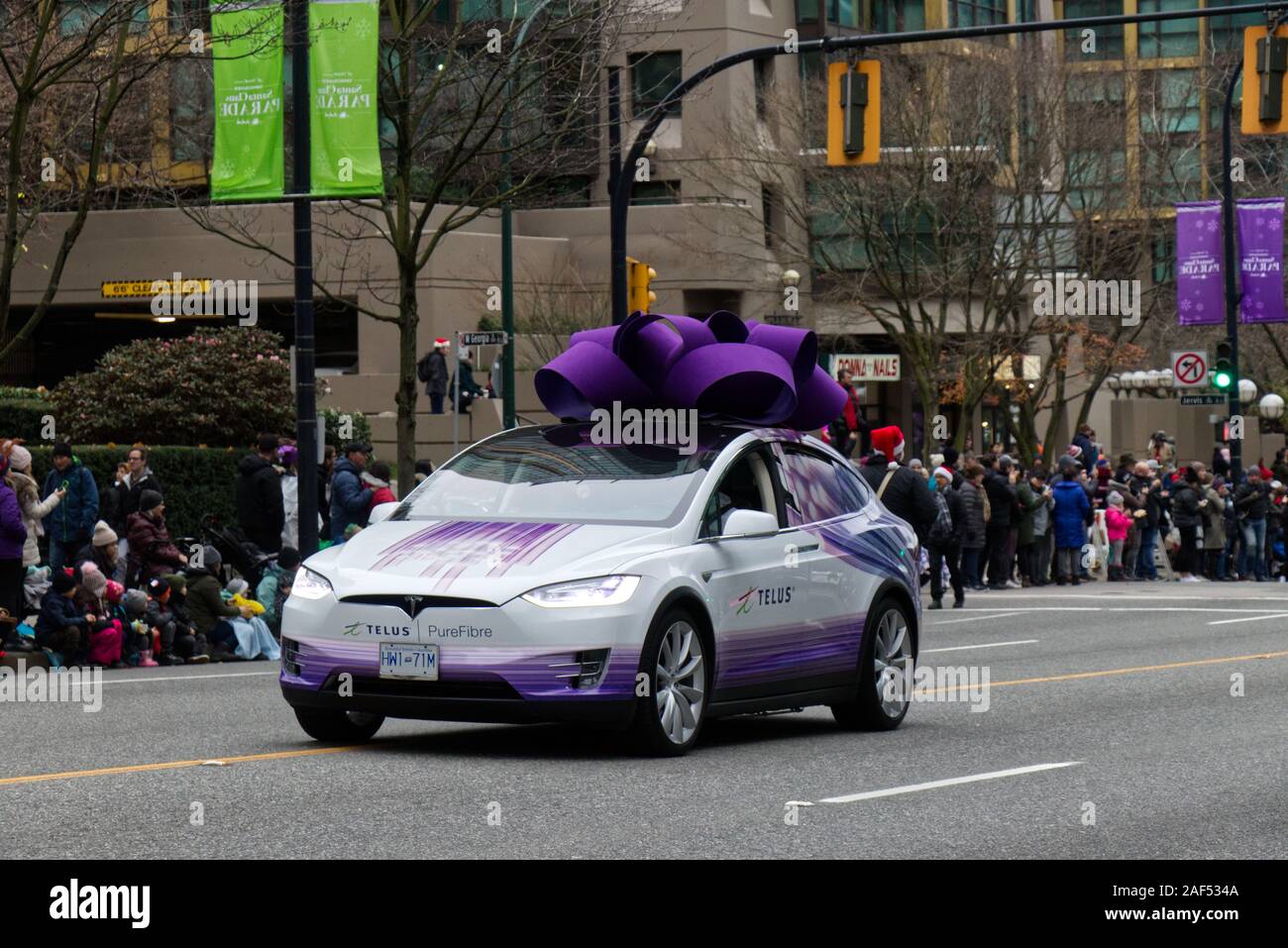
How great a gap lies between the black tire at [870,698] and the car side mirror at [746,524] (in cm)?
145

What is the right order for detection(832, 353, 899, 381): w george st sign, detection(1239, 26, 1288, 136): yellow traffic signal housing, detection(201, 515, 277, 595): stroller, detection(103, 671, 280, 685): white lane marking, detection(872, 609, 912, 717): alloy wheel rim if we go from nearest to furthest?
detection(872, 609, 912, 717): alloy wheel rim, detection(103, 671, 280, 685): white lane marking, detection(201, 515, 277, 595): stroller, detection(1239, 26, 1288, 136): yellow traffic signal housing, detection(832, 353, 899, 381): w george st sign

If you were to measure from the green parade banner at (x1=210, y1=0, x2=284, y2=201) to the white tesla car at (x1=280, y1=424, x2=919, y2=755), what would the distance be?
8915 millimetres

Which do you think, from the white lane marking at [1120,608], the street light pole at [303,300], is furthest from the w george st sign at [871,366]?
the street light pole at [303,300]

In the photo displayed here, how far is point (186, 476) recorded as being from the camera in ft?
84.2

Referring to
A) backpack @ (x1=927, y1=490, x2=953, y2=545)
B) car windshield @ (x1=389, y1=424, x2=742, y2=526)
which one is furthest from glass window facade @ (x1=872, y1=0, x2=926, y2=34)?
car windshield @ (x1=389, y1=424, x2=742, y2=526)

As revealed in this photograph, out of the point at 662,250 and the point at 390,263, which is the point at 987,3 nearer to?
the point at 662,250

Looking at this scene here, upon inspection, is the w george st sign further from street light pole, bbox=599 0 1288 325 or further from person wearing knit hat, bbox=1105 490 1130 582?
street light pole, bbox=599 0 1288 325

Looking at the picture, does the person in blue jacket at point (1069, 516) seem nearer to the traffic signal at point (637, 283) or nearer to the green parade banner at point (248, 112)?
the traffic signal at point (637, 283)

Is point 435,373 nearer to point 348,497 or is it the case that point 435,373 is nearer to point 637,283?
point 637,283

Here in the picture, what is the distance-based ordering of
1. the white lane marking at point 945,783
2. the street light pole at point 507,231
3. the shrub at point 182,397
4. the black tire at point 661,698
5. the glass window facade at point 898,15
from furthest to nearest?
the glass window facade at point 898,15 < the shrub at point 182,397 < the street light pole at point 507,231 < the black tire at point 661,698 < the white lane marking at point 945,783

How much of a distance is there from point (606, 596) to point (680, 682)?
76cm

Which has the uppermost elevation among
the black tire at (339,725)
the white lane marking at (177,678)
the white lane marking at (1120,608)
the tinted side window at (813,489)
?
the tinted side window at (813,489)

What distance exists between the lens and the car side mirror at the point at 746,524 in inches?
442

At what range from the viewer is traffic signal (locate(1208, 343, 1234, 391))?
38.8 meters
